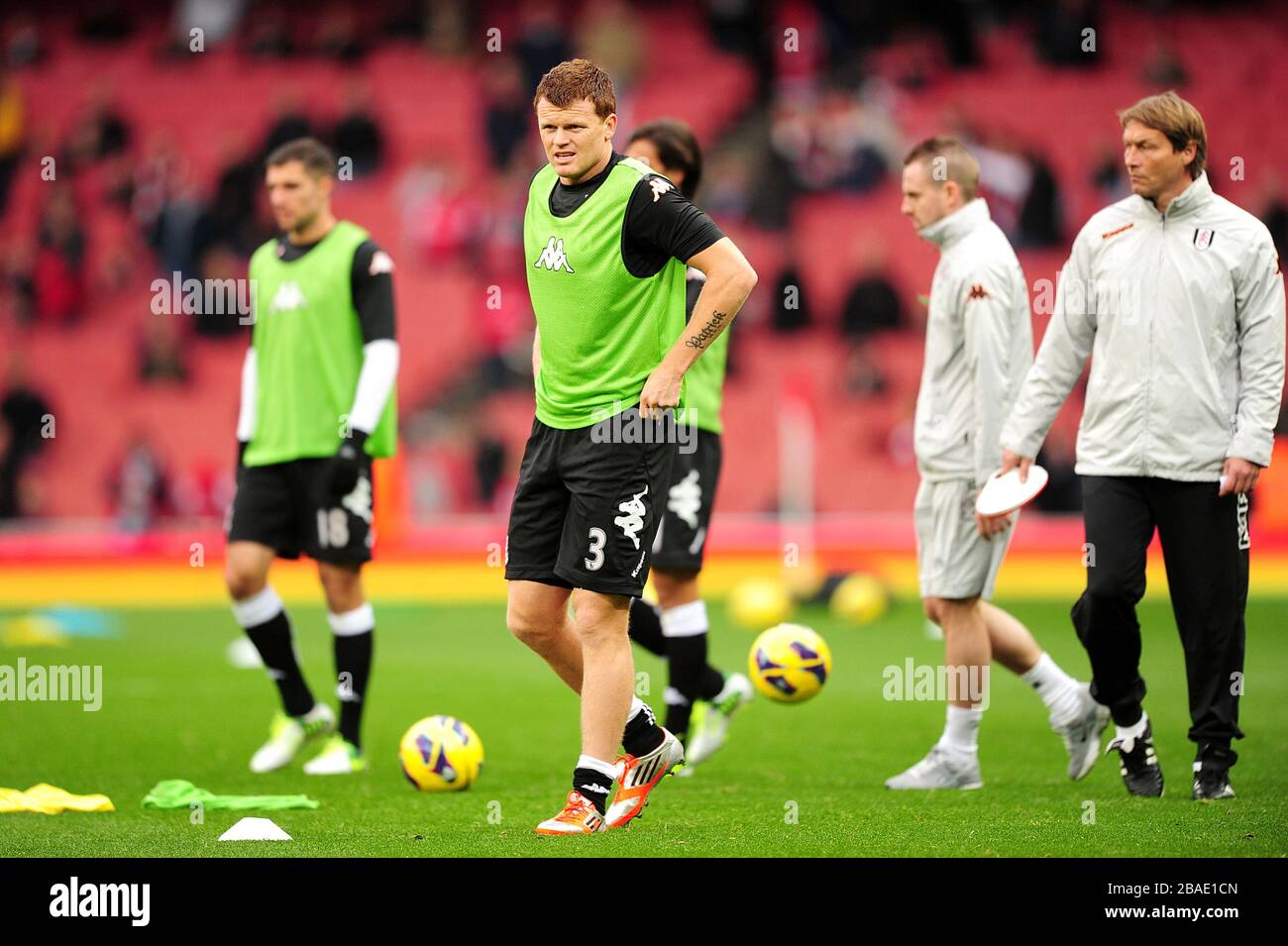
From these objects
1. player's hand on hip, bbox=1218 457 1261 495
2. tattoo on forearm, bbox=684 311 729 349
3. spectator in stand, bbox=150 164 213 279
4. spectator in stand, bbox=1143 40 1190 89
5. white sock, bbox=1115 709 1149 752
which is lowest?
white sock, bbox=1115 709 1149 752

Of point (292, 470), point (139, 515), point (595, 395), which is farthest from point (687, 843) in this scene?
point (139, 515)

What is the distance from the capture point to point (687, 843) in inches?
238

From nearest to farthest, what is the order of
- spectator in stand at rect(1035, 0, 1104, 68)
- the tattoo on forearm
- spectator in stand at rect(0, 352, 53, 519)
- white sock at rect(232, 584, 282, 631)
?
1. the tattoo on forearm
2. white sock at rect(232, 584, 282, 631)
3. spectator in stand at rect(0, 352, 53, 519)
4. spectator in stand at rect(1035, 0, 1104, 68)

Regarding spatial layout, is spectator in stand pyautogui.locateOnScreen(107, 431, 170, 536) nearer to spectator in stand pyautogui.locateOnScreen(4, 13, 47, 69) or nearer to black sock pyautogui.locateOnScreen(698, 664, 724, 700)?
spectator in stand pyautogui.locateOnScreen(4, 13, 47, 69)

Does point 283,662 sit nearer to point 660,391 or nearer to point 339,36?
point 660,391

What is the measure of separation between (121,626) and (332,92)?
11.9 m

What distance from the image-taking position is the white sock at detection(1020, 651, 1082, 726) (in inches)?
307

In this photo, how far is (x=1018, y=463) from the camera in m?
7.25

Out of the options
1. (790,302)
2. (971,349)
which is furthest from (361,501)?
(790,302)

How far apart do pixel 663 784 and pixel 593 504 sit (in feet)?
→ 6.91

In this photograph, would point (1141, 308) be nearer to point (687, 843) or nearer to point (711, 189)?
point (687, 843)

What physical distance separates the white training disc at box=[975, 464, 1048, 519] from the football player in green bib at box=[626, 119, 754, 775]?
1.53 m

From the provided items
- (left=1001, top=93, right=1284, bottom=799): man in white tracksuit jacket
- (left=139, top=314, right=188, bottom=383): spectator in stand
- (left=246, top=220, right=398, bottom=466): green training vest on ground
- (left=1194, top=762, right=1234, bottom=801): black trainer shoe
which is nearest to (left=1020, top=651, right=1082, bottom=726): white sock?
(left=1001, top=93, right=1284, bottom=799): man in white tracksuit jacket

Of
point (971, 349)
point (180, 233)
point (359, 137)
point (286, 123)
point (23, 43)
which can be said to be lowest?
point (971, 349)
